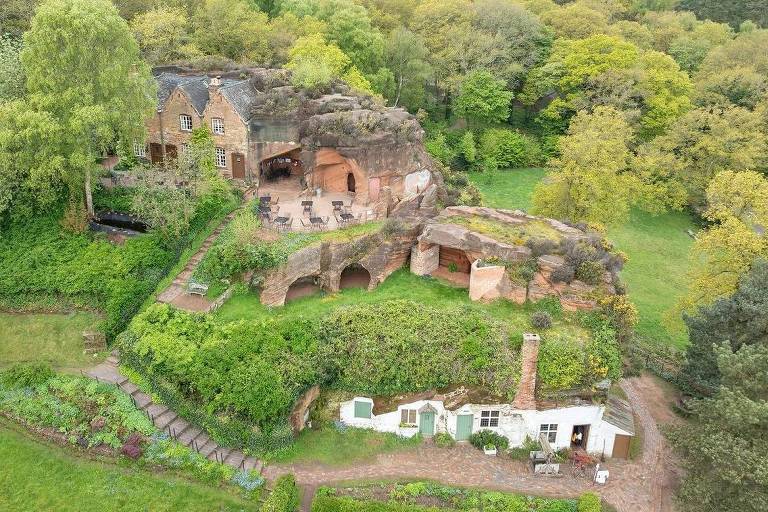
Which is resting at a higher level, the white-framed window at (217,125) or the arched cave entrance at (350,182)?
the white-framed window at (217,125)

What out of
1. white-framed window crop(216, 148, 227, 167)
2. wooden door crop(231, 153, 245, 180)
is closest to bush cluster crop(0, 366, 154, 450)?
wooden door crop(231, 153, 245, 180)

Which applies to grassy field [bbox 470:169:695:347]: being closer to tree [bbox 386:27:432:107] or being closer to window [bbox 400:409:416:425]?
tree [bbox 386:27:432:107]

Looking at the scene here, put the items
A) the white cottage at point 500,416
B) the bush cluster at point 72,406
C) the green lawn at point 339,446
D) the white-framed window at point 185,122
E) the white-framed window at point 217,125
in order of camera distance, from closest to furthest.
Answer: the bush cluster at point 72,406
the green lawn at point 339,446
the white cottage at point 500,416
the white-framed window at point 217,125
the white-framed window at point 185,122

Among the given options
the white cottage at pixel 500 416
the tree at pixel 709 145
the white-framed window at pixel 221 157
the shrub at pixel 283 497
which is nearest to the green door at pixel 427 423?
the white cottage at pixel 500 416

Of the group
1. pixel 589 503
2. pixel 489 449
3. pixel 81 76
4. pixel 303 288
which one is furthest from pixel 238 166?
pixel 589 503

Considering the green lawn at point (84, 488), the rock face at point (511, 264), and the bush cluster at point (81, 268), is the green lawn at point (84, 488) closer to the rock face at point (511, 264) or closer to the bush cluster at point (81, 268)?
the bush cluster at point (81, 268)

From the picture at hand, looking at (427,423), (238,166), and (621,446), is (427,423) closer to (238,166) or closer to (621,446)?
(621,446)

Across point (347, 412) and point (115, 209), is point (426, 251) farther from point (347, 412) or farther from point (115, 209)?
point (115, 209)
